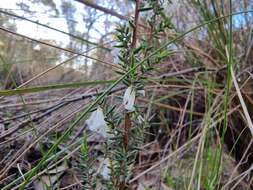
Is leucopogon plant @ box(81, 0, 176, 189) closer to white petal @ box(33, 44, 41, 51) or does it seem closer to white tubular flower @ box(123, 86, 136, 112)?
white tubular flower @ box(123, 86, 136, 112)

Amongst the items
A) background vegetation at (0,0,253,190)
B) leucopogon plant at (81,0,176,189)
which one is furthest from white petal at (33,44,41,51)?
leucopogon plant at (81,0,176,189)

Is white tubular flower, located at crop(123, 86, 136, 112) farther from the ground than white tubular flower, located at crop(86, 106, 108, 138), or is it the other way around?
white tubular flower, located at crop(123, 86, 136, 112)

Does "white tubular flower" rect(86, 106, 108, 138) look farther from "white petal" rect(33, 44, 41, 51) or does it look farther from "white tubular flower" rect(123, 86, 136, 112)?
"white petal" rect(33, 44, 41, 51)

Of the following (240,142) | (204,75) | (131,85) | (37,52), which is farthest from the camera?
(37,52)

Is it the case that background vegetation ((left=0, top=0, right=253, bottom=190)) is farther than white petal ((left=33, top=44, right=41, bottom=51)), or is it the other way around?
white petal ((left=33, top=44, right=41, bottom=51))

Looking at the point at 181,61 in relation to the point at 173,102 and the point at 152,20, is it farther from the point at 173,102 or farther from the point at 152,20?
the point at 152,20

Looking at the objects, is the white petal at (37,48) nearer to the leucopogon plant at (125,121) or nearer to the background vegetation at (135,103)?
the background vegetation at (135,103)

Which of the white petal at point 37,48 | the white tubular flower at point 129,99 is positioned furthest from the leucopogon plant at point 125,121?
the white petal at point 37,48

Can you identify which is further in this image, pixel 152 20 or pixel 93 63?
pixel 93 63

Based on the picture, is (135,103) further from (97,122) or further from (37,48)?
(37,48)

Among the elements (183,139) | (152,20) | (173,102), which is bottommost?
(183,139)

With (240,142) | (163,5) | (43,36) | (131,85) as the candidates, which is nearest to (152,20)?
(163,5)
